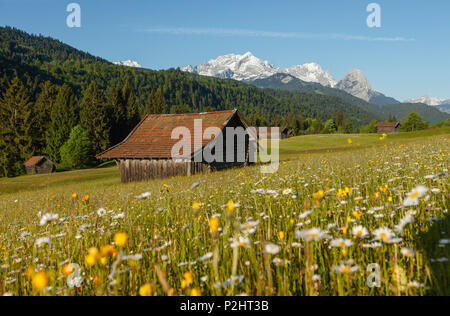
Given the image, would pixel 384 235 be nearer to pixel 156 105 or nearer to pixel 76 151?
pixel 76 151

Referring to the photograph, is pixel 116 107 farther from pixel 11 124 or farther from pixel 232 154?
pixel 232 154

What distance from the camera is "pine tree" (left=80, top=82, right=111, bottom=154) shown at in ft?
223

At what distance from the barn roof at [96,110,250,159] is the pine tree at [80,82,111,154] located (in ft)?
134

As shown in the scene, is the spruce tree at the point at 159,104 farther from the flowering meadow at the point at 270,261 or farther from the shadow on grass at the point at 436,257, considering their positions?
the shadow on grass at the point at 436,257

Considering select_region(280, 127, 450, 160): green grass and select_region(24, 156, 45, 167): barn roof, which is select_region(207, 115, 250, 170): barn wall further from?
select_region(24, 156, 45, 167): barn roof

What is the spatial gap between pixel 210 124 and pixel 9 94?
60354mm

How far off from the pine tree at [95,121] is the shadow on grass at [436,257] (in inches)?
2838

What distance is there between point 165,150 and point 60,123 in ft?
167

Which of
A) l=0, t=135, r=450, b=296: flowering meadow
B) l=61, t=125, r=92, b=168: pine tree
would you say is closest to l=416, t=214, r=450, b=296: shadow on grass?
l=0, t=135, r=450, b=296: flowering meadow

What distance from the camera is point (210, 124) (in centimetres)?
2814

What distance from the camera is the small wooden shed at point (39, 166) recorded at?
186ft

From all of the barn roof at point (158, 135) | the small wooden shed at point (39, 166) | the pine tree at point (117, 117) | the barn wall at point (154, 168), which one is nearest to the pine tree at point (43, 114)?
the small wooden shed at point (39, 166)
